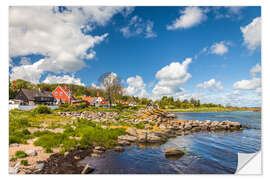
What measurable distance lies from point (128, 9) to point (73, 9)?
2.26 meters

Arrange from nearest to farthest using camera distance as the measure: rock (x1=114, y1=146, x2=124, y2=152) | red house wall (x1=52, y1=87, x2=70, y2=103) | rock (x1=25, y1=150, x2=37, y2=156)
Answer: rock (x1=25, y1=150, x2=37, y2=156) < rock (x1=114, y1=146, x2=124, y2=152) < red house wall (x1=52, y1=87, x2=70, y2=103)

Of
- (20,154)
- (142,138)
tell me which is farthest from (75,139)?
(142,138)

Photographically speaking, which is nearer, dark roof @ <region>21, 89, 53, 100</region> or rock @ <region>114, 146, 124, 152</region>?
rock @ <region>114, 146, 124, 152</region>

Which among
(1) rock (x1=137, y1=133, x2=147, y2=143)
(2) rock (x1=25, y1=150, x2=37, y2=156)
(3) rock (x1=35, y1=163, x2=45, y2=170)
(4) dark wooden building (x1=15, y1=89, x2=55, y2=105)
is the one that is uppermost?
(4) dark wooden building (x1=15, y1=89, x2=55, y2=105)

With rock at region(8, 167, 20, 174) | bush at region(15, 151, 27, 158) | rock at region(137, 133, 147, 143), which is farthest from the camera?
rock at region(137, 133, 147, 143)

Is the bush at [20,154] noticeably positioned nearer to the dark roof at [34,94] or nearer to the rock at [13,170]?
the rock at [13,170]

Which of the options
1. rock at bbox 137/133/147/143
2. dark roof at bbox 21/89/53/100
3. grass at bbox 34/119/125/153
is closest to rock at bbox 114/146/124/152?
grass at bbox 34/119/125/153

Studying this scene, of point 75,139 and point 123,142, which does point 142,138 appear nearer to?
point 123,142

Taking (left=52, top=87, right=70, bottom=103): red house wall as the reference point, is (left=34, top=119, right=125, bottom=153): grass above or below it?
below

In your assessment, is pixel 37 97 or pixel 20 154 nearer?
pixel 20 154

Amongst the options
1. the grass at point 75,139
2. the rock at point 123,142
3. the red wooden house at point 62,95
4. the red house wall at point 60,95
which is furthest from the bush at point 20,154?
the red house wall at point 60,95

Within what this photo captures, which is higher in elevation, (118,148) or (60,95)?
(60,95)

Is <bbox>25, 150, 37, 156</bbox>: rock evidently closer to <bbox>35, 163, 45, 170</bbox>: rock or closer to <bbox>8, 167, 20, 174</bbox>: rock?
<bbox>8, 167, 20, 174</bbox>: rock
